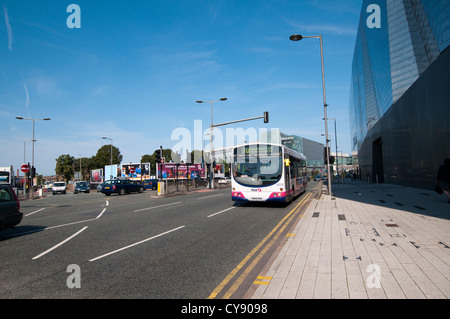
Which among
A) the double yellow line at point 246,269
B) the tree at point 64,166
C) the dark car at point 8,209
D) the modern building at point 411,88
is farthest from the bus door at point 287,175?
the tree at point 64,166

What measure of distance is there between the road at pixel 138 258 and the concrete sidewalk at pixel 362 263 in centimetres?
50

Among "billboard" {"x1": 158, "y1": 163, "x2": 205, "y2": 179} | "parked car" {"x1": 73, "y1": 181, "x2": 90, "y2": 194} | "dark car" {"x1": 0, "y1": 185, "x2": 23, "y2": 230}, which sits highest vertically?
"billboard" {"x1": 158, "y1": 163, "x2": 205, "y2": 179}

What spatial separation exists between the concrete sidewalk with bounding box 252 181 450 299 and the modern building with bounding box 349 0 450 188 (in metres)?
13.6

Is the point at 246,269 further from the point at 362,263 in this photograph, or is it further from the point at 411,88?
the point at 411,88

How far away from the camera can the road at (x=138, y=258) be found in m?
4.14

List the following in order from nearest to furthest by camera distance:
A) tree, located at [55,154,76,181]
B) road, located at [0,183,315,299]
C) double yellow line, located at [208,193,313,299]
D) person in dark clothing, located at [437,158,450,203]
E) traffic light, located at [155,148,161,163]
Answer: double yellow line, located at [208,193,313,299], road, located at [0,183,315,299], person in dark clothing, located at [437,158,450,203], traffic light, located at [155,148,161,163], tree, located at [55,154,76,181]

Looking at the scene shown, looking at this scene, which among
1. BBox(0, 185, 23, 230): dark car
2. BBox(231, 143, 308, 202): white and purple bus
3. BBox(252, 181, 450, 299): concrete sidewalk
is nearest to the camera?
BBox(252, 181, 450, 299): concrete sidewalk

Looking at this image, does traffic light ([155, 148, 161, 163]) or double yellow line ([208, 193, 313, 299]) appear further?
traffic light ([155, 148, 161, 163])

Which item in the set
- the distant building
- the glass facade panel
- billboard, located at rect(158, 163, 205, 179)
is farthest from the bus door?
the distant building

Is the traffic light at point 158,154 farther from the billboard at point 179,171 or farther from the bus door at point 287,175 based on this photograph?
the billboard at point 179,171

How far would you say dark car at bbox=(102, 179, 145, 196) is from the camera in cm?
2711

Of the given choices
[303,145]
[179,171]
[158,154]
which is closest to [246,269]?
[158,154]

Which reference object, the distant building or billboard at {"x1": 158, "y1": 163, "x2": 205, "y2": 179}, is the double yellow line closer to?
billboard at {"x1": 158, "y1": 163, "x2": 205, "y2": 179}
